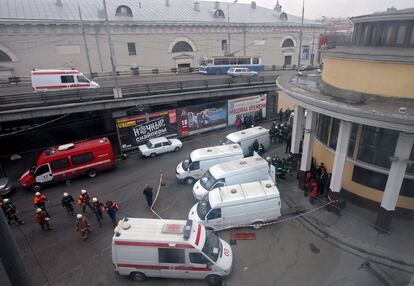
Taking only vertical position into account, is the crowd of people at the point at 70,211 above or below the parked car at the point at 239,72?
below

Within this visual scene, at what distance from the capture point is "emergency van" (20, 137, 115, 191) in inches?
634

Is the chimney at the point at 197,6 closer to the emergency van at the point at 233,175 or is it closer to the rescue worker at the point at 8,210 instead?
the emergency van at the point at 233,175

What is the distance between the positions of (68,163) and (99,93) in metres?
6.45

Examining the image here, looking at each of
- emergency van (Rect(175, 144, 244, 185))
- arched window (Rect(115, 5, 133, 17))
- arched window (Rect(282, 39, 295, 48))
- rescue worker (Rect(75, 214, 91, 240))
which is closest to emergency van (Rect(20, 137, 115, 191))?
emergency van (Rect(175, 144, 244, 185))

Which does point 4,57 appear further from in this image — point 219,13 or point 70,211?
point 219,13

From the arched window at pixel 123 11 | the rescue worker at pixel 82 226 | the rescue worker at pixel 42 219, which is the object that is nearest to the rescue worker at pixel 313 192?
the rescue worker at pixel 82 226

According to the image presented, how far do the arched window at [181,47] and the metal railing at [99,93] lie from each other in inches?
604

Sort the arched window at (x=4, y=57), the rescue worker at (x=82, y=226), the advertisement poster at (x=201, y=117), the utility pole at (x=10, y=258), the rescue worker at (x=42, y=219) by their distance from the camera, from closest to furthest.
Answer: the utility pole at (x=10, y=258) → the rescue worker at (x=82, y=226) → the rescue worker at (x=42, y=219) → the advertisement poster at (x=201, y=117) → the arched window at (x=4, y=57)

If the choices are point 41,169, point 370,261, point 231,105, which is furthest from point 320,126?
point 41,169

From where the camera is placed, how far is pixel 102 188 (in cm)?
1653

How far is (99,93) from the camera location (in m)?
20.5

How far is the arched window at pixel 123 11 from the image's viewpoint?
34312 millimetres

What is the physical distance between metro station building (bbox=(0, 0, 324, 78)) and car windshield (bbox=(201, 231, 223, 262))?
99.9 feet

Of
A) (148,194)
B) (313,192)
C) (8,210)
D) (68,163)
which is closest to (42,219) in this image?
(8,210)
